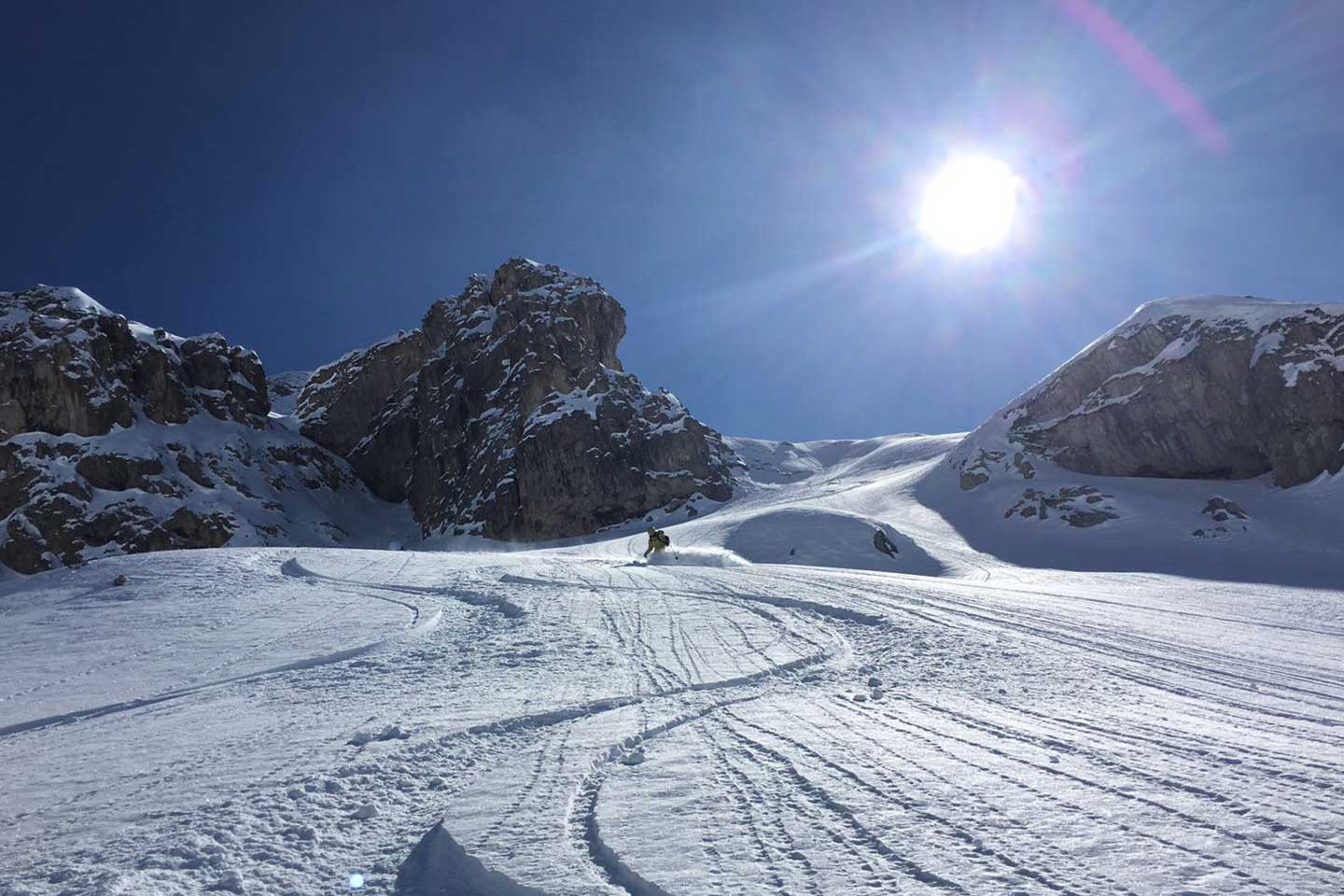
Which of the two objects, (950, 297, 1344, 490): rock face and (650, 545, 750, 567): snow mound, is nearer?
(650, 545, 750, 567): snow mound

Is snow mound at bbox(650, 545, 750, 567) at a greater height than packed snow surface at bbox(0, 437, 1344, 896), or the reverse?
snow mound at bbox(650, 545, 750, 567)

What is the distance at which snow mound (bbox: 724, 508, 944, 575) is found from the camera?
89.4 feet

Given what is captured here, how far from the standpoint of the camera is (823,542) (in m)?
29.9

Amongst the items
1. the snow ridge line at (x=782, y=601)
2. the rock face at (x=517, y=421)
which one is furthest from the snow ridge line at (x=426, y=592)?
the rock face at (x=517, y=421)

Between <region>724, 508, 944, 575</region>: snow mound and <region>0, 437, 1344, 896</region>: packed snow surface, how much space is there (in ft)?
49.5

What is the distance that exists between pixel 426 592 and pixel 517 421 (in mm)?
67982

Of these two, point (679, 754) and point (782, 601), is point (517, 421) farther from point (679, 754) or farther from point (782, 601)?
point (679, 754)

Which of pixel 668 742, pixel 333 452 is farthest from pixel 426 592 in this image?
pixel 333 452

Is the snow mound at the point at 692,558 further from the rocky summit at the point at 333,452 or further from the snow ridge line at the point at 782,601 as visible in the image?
the rocky summit at the point at 333,452

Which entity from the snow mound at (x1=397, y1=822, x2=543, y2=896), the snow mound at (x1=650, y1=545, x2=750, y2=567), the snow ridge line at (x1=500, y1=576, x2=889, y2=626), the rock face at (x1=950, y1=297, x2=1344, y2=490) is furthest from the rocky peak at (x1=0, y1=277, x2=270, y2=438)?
the snow mound at (x1=397, y1=822, x2=543, y2=896)

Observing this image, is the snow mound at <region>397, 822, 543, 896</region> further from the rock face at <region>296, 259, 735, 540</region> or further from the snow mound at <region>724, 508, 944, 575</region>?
the rock face at <region>296, 259, 735, 540</region>

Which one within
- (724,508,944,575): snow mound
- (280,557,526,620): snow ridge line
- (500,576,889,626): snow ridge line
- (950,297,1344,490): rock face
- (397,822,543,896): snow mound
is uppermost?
(950,297,1344,490): rock face

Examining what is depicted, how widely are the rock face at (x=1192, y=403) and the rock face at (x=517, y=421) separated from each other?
3352cm

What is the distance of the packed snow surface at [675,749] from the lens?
128 inches
